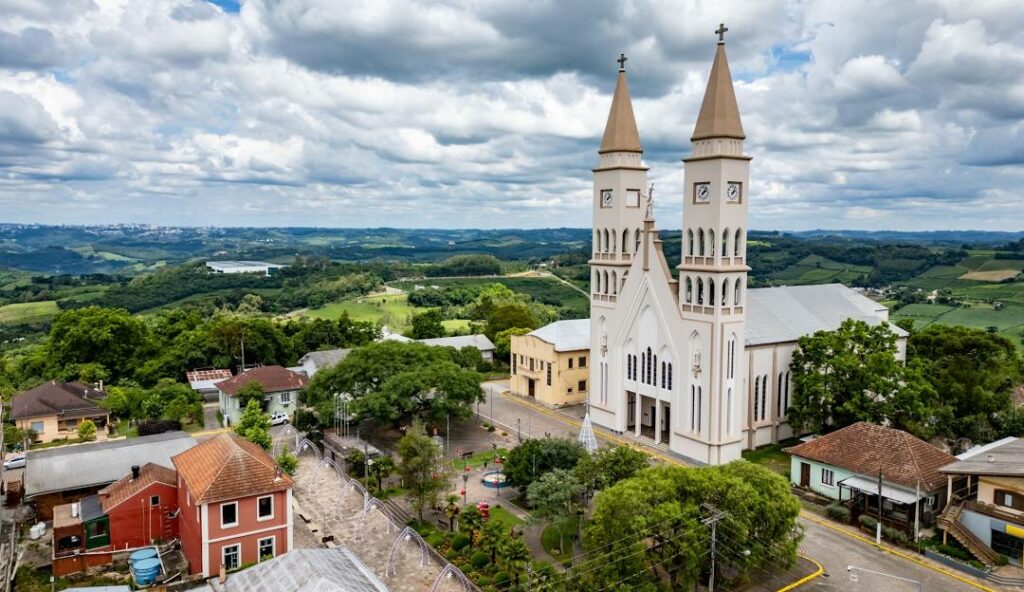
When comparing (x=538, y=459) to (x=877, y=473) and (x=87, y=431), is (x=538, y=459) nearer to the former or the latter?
(x=877, y=473)

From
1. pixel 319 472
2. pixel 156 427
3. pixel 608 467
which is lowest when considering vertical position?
pixel 319 472

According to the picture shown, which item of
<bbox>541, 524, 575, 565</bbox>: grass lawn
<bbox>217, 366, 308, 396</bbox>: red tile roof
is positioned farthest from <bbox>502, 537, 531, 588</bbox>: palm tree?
<bbox>217, 366, 308, 396</bbox>: red tile roof

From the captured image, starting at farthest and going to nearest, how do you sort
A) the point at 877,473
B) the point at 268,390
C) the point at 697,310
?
the point at 268,390 < the point at 697,310 < the point at 877,473

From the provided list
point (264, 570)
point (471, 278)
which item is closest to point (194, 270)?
point (471, 278)

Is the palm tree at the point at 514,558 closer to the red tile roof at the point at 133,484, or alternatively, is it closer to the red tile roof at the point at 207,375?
the red tile roof at the point at 133,484

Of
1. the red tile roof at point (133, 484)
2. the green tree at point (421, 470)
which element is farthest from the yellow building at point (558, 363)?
the red tile roof at point (133, 484)

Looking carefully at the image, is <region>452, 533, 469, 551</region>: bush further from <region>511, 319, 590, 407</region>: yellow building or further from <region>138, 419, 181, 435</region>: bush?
<region>138, 419, 181, 435</region>: bush

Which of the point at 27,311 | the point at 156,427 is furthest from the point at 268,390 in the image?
the point at 27,311
